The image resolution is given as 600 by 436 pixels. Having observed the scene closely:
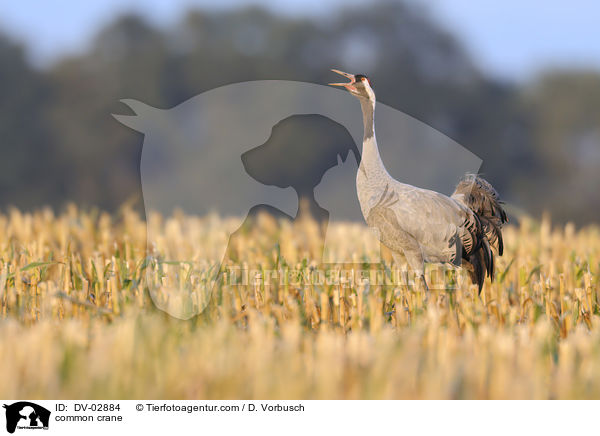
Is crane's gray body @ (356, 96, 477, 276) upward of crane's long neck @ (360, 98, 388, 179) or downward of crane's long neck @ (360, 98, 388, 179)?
downward

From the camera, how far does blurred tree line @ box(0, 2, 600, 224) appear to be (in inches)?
1387

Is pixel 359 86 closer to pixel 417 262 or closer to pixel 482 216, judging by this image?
pixel 417 262

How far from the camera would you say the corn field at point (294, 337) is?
3457 millimetres

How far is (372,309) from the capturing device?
15.3 feet

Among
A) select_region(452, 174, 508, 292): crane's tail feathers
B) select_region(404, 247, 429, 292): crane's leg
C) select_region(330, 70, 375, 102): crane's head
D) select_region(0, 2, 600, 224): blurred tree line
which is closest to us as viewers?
select_region(330, 70, 375, 102): crane's head

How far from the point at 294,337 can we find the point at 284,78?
34068mm

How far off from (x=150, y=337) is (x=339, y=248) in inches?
184

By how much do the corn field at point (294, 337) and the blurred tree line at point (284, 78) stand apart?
27.7 m

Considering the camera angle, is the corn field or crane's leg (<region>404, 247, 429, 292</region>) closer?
the corn field

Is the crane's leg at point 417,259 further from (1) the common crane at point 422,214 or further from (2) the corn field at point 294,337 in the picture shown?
(2) the corn field at point 294,337

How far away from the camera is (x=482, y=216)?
6.30 metres
